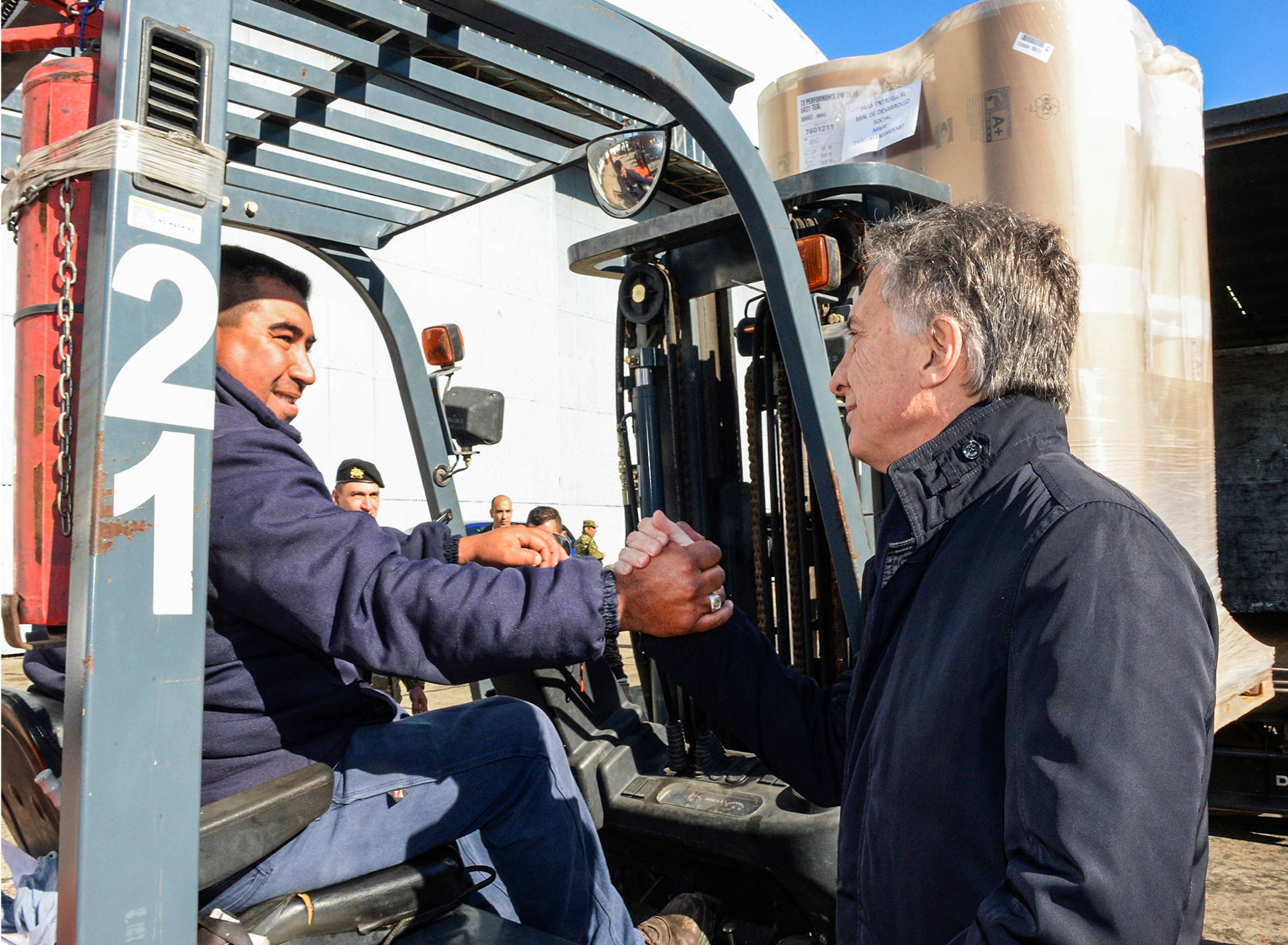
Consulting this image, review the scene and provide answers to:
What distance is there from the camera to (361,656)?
5.38ft

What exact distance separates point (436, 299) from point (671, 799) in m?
9.97

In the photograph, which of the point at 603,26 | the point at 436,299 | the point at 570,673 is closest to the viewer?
the point at 603,26

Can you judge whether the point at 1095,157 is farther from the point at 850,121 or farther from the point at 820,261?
the point at 820,261

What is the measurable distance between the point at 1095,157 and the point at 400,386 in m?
2.26

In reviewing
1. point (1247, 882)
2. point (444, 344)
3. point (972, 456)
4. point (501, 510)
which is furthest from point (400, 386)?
point (501, 510)

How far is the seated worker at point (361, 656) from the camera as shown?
64.8 inches

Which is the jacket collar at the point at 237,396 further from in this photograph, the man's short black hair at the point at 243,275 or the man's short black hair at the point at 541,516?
the man's short black hair at the point at 541,516

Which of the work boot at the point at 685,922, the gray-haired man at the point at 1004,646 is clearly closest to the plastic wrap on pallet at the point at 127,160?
the gray-haired man at the point at 1004,646

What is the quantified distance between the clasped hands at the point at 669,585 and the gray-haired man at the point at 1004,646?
386mm

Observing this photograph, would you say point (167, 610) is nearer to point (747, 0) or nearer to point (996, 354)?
point (996, 354)

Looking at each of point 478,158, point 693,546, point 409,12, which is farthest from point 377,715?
point 478,158

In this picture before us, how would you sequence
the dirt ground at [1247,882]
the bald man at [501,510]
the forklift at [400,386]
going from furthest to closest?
the bald man at [501,510], the dirt ground at [1247,882], the forklift at [400,386]

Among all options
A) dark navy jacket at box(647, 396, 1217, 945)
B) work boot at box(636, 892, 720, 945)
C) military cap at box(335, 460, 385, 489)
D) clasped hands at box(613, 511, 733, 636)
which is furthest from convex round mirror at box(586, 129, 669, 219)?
military cap at box(335, 460, 385, 489)

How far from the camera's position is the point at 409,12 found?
188cm
